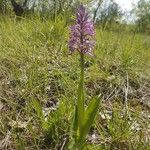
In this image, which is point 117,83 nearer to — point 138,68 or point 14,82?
point 138,68

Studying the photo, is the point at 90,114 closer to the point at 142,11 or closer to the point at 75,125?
the point at 75,125

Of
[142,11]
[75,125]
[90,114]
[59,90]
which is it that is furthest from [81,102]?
[142,11]

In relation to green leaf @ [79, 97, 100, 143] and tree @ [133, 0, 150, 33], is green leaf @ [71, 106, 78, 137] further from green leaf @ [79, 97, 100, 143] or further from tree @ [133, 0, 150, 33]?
tree @ [133, 0, 150, 33]

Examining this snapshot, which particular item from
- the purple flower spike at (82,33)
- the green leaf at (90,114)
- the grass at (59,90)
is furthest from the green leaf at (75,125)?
the purple flower spike at (82,33)

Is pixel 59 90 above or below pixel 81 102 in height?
below

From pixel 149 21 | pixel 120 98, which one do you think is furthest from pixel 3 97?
pixel 149 21
